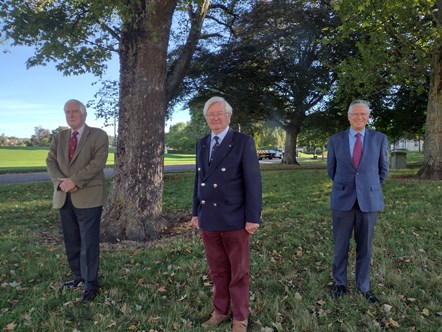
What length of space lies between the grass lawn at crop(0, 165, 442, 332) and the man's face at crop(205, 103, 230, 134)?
6.43ft

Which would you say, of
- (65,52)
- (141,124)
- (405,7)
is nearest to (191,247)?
(141,124)

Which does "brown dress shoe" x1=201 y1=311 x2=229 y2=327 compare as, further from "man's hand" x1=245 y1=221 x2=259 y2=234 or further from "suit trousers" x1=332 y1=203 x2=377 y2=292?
"suit trousers" x1=332 y1=203 x2=377 y2=292

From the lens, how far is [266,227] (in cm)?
772

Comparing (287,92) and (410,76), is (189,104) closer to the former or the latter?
(287,92)

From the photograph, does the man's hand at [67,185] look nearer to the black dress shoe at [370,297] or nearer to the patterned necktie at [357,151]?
the patterned necktie at [357,151]

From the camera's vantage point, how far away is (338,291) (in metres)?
4.58

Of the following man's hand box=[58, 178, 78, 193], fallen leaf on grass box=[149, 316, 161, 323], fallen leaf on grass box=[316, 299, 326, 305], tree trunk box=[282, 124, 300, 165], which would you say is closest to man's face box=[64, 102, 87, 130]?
man's hand box=[58, 178, 78, 193]

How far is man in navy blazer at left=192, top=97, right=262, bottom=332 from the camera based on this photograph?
3.56m

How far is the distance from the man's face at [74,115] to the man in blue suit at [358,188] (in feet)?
9.75

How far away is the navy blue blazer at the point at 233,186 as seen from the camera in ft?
11.7

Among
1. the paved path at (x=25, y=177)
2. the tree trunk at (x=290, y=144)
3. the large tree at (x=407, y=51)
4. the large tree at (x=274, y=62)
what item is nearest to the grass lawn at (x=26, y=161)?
the paved path at (x=25, y=177)

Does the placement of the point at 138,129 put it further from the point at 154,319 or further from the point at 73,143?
the point at 154,319

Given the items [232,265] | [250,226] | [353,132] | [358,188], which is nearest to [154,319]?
[232,265]

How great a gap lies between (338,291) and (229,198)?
6.66ft
